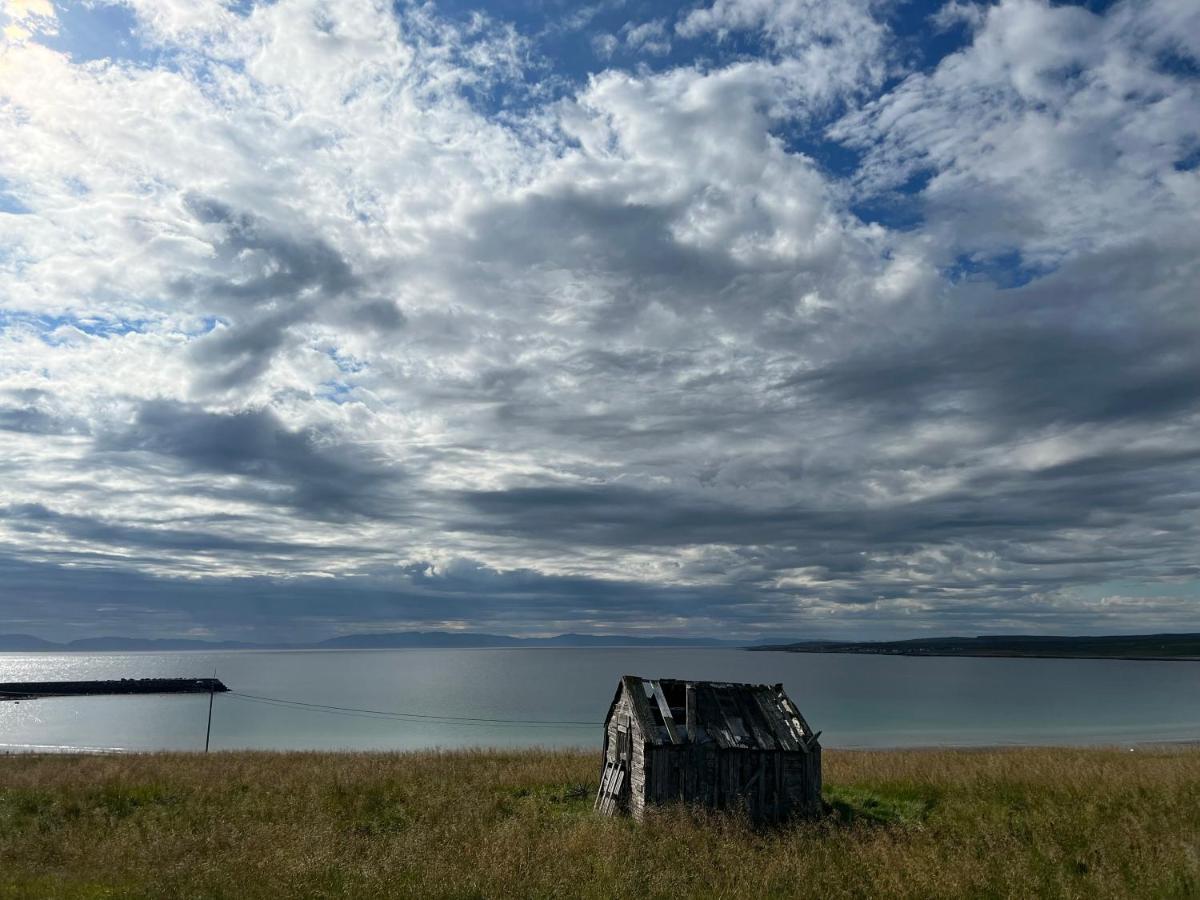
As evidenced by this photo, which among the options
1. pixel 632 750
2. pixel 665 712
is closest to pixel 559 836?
pixel 632 750

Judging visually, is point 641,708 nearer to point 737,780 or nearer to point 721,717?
point 721,717

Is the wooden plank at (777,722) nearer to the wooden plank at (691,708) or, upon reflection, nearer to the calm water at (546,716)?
the wooden plank at (691,708)

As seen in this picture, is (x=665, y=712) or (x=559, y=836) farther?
(x=665, y=712)

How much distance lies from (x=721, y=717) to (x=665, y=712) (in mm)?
1586

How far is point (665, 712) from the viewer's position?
2173 cm

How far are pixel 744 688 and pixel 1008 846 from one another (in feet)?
28.1

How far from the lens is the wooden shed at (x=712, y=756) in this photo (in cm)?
2055

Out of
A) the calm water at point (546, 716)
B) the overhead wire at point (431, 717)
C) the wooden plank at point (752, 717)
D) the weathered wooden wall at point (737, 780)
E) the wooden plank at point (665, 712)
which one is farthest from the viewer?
the overhead wire at point (431, 717)

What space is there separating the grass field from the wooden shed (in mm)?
1152

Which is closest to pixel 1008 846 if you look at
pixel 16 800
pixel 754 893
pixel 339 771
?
pixel 754 893

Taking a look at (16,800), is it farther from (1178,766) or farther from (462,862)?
(1178,766)

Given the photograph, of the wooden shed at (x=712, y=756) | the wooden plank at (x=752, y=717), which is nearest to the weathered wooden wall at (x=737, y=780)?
the wooden shed at (x=712, y=756)

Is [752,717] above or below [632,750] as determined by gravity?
above

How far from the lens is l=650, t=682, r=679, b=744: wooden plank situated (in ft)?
68.5
